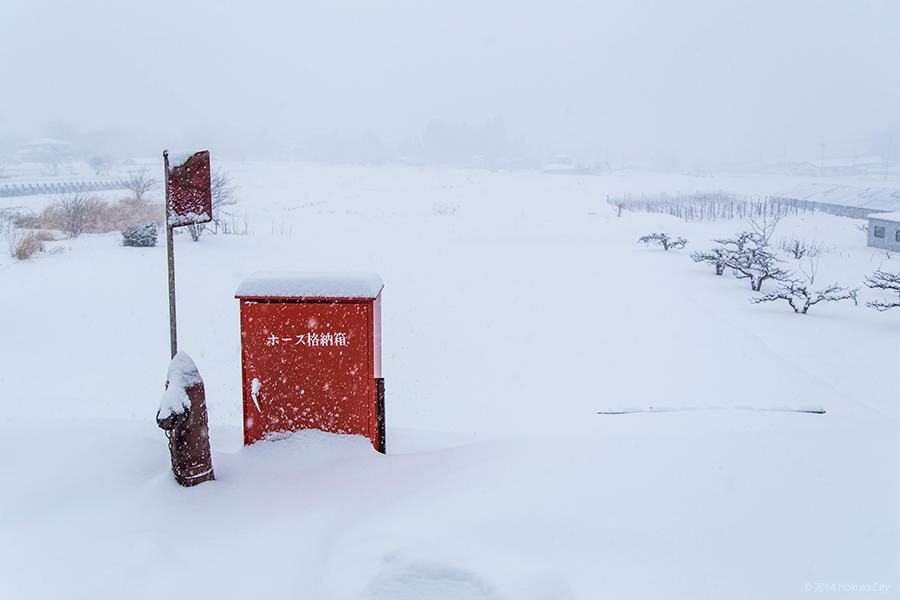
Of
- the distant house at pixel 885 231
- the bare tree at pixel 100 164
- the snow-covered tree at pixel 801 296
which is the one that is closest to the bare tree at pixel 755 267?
the snow-covered tree at pixel 801 296

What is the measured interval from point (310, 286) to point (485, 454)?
1.42m

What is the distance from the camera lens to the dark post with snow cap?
147 inches

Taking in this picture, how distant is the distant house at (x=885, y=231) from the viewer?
21734 mm

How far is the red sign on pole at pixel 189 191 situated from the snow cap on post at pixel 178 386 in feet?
2.51

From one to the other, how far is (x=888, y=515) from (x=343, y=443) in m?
2.76

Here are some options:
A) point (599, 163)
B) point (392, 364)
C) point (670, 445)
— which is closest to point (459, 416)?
point (392, 364)

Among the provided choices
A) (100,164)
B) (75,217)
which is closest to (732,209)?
(75,217)

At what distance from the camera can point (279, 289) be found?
375cm

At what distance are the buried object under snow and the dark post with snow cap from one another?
471 millimetres

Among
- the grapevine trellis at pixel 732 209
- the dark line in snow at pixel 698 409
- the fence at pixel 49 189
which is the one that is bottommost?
the dark line in snow at pixel 698 409

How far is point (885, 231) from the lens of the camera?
22.3m

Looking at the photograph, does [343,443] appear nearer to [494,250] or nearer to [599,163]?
[494,250]

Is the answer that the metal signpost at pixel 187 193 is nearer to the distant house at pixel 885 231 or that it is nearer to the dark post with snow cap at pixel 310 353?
the dark post with snow cap at pixel 310 353

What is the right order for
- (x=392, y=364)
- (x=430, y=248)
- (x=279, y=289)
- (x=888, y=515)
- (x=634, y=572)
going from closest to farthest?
(x=634, y=572) → (x=888, y=515) → (x=279, y=289) → (x=392, y=364) → (x=430, y=248)
